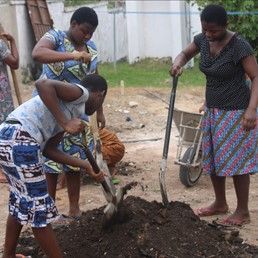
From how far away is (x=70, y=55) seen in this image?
4637 millimetres

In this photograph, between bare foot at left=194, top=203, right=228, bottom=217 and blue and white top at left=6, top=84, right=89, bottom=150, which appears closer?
blue and white top at left=6, top=84, right=89, bottom=150

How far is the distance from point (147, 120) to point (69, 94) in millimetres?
6394

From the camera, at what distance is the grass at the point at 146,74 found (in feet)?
44.0

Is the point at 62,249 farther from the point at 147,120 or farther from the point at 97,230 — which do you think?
the point at 147,120

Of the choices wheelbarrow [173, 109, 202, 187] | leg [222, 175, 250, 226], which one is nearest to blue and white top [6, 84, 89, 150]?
leg [222, 175, 250, 226]

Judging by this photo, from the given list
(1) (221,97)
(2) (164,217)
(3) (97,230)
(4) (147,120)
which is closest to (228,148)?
A: (1) (221,97)

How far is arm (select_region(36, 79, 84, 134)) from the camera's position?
3.84m

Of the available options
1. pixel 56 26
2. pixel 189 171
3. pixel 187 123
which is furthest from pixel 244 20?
pixel 56 26

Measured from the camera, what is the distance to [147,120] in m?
10.2

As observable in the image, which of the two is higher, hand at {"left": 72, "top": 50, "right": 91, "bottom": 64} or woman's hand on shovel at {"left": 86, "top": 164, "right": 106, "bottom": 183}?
hand at {"left": 72, "top": 50, "right": 91, "bottom": 64}

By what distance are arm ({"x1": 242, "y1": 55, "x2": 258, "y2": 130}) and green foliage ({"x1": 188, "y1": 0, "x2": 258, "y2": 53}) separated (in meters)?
6.33

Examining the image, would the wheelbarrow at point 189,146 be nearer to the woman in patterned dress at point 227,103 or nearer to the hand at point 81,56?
the woman in patterned dress at point 227,103

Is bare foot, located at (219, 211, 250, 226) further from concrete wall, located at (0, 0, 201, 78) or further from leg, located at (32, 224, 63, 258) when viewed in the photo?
concrete wall, located at (0, 0, 201, 78)

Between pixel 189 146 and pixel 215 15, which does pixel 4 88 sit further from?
pixel 215 15
